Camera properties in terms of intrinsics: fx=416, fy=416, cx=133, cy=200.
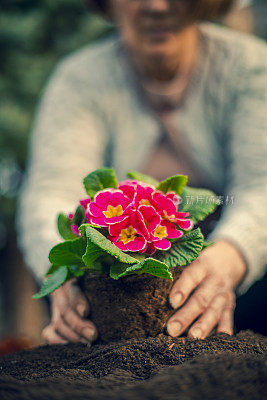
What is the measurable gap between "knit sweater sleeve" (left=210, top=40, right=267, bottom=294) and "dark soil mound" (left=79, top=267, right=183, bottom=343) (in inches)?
15.1

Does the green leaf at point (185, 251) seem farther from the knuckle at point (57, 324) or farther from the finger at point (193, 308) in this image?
the knuckle at point (57, 324)

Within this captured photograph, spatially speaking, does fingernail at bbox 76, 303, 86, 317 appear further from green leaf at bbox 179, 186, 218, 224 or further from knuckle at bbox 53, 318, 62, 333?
green leaf at bbox 179, 186, 218, 224

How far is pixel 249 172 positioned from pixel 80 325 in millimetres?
940

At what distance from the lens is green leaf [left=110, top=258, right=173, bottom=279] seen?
3.36 feet

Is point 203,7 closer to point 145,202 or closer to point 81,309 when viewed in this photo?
point 145,202

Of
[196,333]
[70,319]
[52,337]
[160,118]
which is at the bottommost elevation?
[52,337]

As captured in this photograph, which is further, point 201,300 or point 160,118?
point 160,118

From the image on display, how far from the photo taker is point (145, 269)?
1.07 meters

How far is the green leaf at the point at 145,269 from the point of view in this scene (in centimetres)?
102

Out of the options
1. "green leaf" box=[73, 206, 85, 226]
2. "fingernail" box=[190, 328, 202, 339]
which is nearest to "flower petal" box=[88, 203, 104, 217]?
"green leaf" box=[73, 206, 85, 226]

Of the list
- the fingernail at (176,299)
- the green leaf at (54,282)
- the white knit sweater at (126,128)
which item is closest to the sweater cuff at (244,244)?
the white knit sweater at (126,128)

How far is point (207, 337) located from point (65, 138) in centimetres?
121

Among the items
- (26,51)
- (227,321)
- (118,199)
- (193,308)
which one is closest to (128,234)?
(118,199)

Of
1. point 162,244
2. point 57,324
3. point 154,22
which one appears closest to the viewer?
point 162,244
